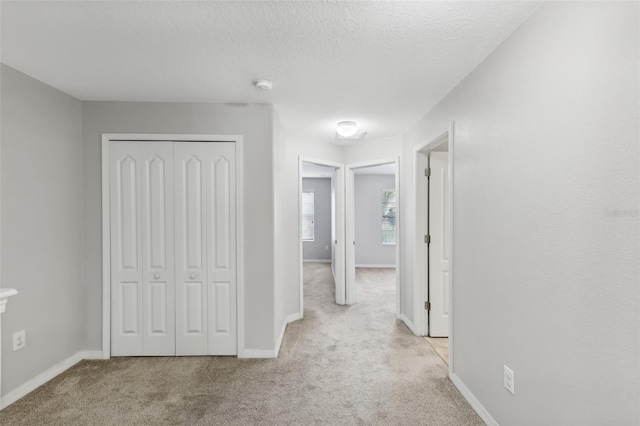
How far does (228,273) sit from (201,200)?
732mm

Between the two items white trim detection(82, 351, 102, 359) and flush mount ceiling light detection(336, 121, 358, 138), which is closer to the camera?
white trim detection(82, 351, 102, 359)

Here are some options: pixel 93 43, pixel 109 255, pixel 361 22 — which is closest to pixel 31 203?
pixel 109 255

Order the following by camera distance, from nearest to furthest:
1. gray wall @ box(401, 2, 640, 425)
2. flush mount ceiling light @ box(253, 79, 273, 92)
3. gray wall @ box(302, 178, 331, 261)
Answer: gray wall @ box(401, 2, 640, 425), flush mount ceiling light @ box(253, 79, 273, 92), gray wall @ box(302, 178, 331, 261)

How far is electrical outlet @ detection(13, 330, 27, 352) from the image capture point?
2.28 meters

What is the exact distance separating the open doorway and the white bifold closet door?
201 centimetres

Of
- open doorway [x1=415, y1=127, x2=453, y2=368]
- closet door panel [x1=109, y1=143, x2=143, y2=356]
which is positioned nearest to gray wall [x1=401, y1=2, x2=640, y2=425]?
open doorway [x1=415, y1=127, x2=453, y2=368]

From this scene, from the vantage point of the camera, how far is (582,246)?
1.32 m

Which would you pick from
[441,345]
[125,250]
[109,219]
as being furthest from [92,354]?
[441,345]

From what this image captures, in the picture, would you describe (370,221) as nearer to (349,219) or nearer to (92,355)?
(349,219)

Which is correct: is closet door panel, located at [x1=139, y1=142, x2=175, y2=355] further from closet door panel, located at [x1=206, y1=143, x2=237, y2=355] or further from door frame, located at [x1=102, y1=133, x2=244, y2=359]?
closet door panel, located at [x1=206, y1=143, x2=237, y2=355]

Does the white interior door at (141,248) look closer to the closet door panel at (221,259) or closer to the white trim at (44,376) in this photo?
the white trim at (44,376)

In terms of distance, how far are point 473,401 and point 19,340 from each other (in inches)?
130

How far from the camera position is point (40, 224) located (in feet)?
8.16

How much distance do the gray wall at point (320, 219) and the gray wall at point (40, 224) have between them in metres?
6.13
